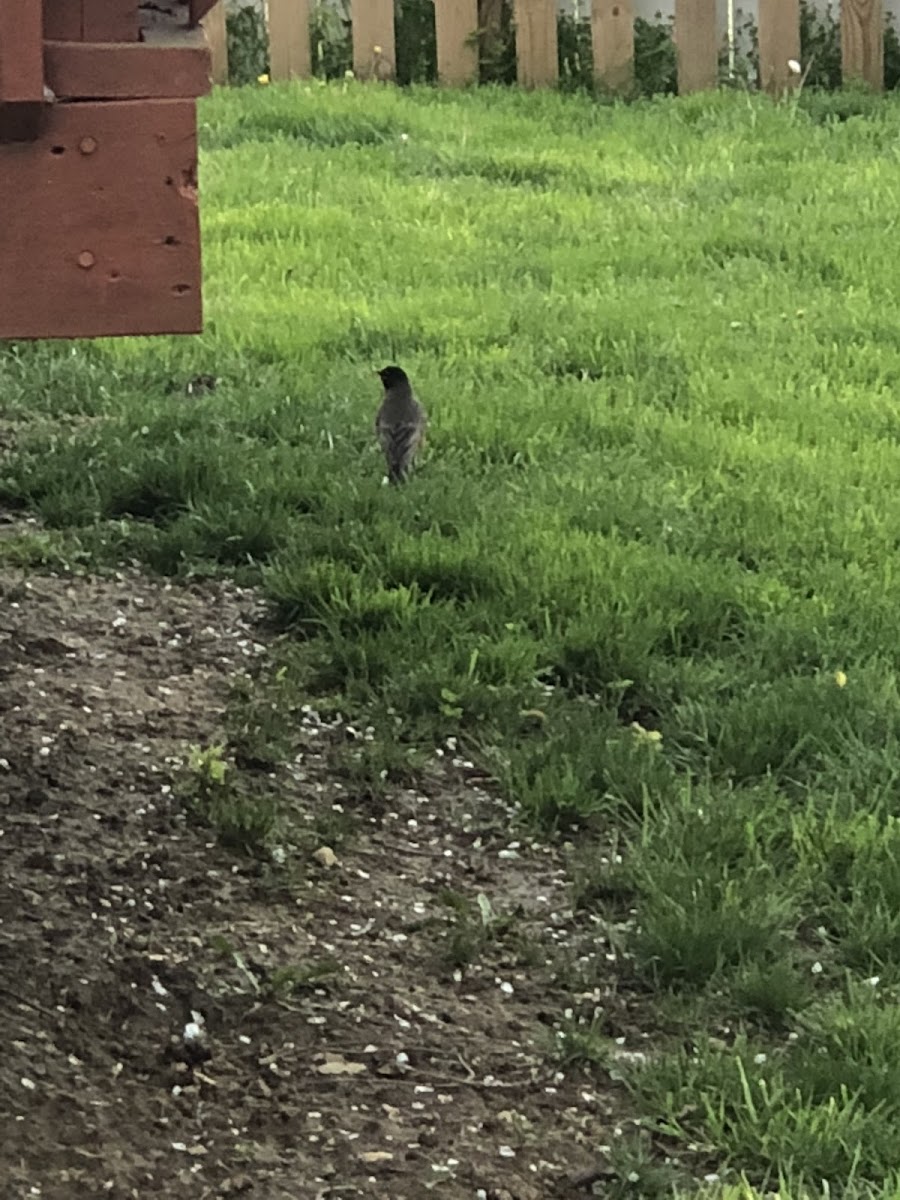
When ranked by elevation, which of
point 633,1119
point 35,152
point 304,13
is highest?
point 304,13

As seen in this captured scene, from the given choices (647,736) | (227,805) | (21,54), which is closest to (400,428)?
(647,736)

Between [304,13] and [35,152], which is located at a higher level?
[304,13]

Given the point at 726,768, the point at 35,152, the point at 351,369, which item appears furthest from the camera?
the point at 351,369

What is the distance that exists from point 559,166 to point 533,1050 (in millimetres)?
6096

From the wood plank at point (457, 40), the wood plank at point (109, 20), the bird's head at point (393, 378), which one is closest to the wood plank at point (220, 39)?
the wood plank at point (457, 40)

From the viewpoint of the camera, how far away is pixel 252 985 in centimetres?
299

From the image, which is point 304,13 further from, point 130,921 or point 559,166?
point 130,921

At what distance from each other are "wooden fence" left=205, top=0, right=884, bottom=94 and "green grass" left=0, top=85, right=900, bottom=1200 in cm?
160

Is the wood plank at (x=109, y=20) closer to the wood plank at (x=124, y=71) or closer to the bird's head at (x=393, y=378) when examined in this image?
the wood plank at (x=124, y=71)

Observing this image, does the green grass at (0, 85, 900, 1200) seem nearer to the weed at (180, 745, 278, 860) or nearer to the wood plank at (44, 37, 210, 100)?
the weed at (180, 745, 278, 860)

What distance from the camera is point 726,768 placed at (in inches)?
146

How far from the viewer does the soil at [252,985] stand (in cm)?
259

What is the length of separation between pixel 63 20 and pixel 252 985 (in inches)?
59.1

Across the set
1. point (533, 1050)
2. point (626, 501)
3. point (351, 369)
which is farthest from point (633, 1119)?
point (351, 369)
